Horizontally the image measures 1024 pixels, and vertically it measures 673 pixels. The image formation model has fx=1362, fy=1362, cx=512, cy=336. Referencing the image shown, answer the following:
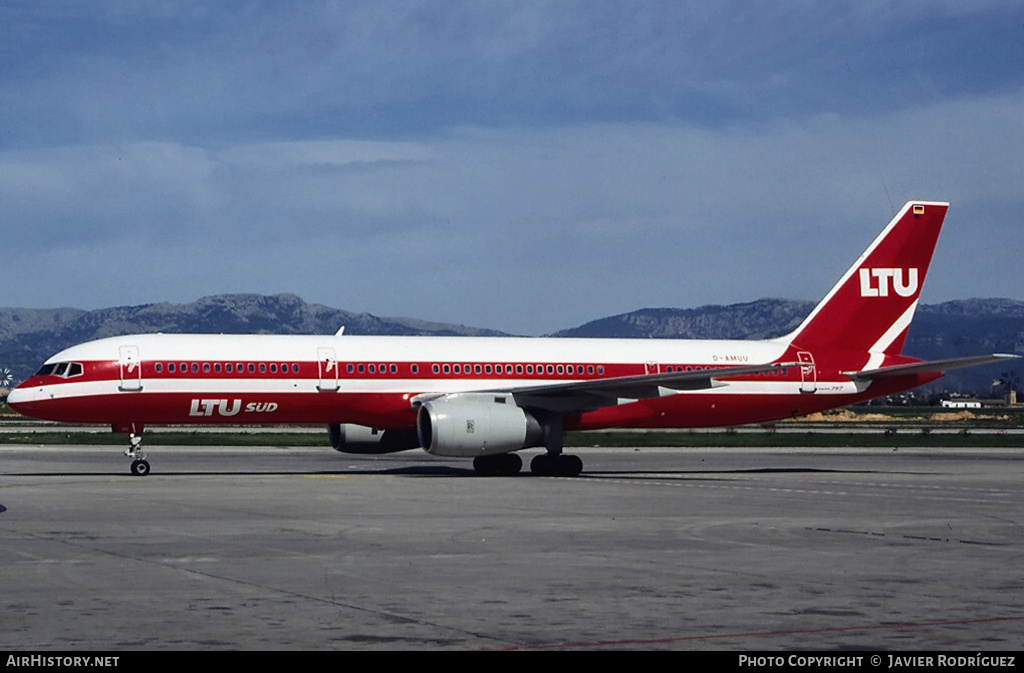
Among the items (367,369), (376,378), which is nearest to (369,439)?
(376,378)

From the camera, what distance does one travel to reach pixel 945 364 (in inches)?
1479

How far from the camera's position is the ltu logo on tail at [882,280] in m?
41.9

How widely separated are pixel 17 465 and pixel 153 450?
38.8 ft

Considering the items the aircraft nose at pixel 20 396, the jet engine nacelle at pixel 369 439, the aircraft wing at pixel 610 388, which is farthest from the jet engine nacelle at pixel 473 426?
the aircraft nose at pixel 20 396

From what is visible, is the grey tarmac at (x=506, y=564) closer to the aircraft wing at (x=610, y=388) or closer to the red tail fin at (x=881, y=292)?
the aircraft wing at (x=610, y=388)

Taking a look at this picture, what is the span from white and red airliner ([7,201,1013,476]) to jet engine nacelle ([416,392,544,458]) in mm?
41

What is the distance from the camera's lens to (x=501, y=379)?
1502 inches

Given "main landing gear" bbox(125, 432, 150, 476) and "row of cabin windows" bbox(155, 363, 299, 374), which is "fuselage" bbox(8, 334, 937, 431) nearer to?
"row of cabin windows" bbox(155, 363, 299, 374)

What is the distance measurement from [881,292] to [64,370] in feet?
78.8
